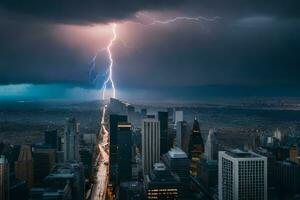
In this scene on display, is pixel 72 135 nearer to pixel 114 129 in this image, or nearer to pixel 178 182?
pixel 114 129

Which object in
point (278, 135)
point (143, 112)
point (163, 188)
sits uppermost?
point (143, 112)

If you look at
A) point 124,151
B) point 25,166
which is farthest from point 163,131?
point 25,166

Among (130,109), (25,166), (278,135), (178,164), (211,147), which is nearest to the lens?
(25,166)

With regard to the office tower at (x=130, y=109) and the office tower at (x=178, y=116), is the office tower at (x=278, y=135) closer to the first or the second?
the office tower at (x=178, y=116)

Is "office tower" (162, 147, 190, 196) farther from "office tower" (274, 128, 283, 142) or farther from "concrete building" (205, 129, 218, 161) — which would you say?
"office tower" (274, 128, 283, 142)

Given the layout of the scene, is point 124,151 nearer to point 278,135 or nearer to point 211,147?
point 211,147
